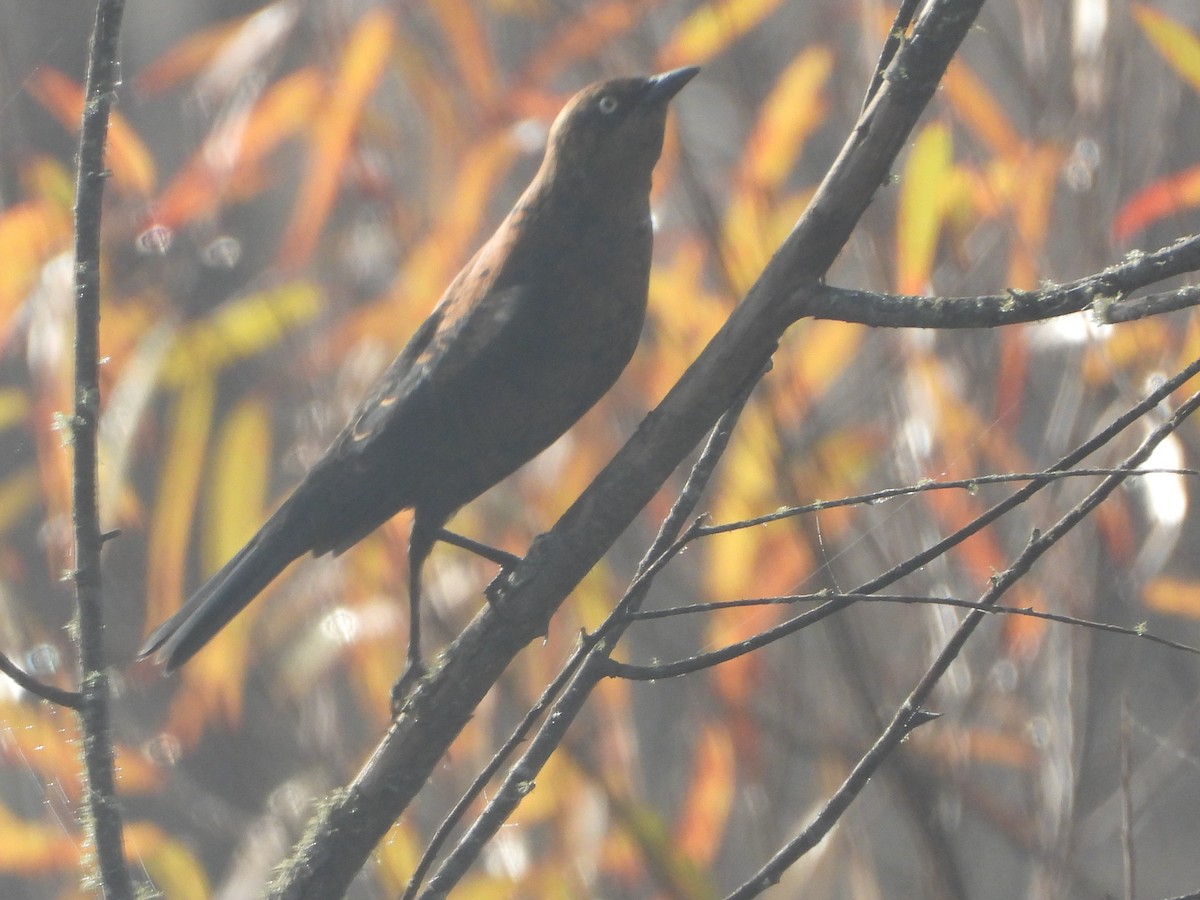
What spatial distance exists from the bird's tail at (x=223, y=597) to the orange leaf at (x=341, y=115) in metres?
0.78

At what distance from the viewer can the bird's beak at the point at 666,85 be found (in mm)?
Result: 1745

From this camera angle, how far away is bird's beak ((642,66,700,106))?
5.73 feet

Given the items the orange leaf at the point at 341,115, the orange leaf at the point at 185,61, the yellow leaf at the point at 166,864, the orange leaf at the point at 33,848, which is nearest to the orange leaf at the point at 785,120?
the orange leaf at the point at 341,115

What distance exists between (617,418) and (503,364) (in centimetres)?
51

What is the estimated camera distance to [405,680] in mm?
1803

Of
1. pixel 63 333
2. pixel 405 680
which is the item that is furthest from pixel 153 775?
pixel 405 680

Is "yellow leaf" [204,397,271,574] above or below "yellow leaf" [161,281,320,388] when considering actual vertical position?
below

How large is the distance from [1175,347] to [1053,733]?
2.23ft

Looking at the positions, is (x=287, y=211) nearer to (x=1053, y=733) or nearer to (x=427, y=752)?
(x=1053, y=733)

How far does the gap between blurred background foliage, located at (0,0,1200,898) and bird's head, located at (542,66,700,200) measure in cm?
8

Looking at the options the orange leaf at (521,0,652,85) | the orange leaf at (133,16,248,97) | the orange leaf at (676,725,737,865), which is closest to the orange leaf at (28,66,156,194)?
the orange leaf at (133,16,248,97)

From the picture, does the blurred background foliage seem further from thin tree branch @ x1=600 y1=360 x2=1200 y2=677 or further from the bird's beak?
thin tree branch @ x1=600 y1=360 x2=1200 y2=677

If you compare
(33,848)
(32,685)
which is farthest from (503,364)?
(33,848)

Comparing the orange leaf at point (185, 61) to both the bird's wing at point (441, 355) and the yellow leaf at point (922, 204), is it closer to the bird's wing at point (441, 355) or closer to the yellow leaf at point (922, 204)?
the bird's wing at point (441, 355)
